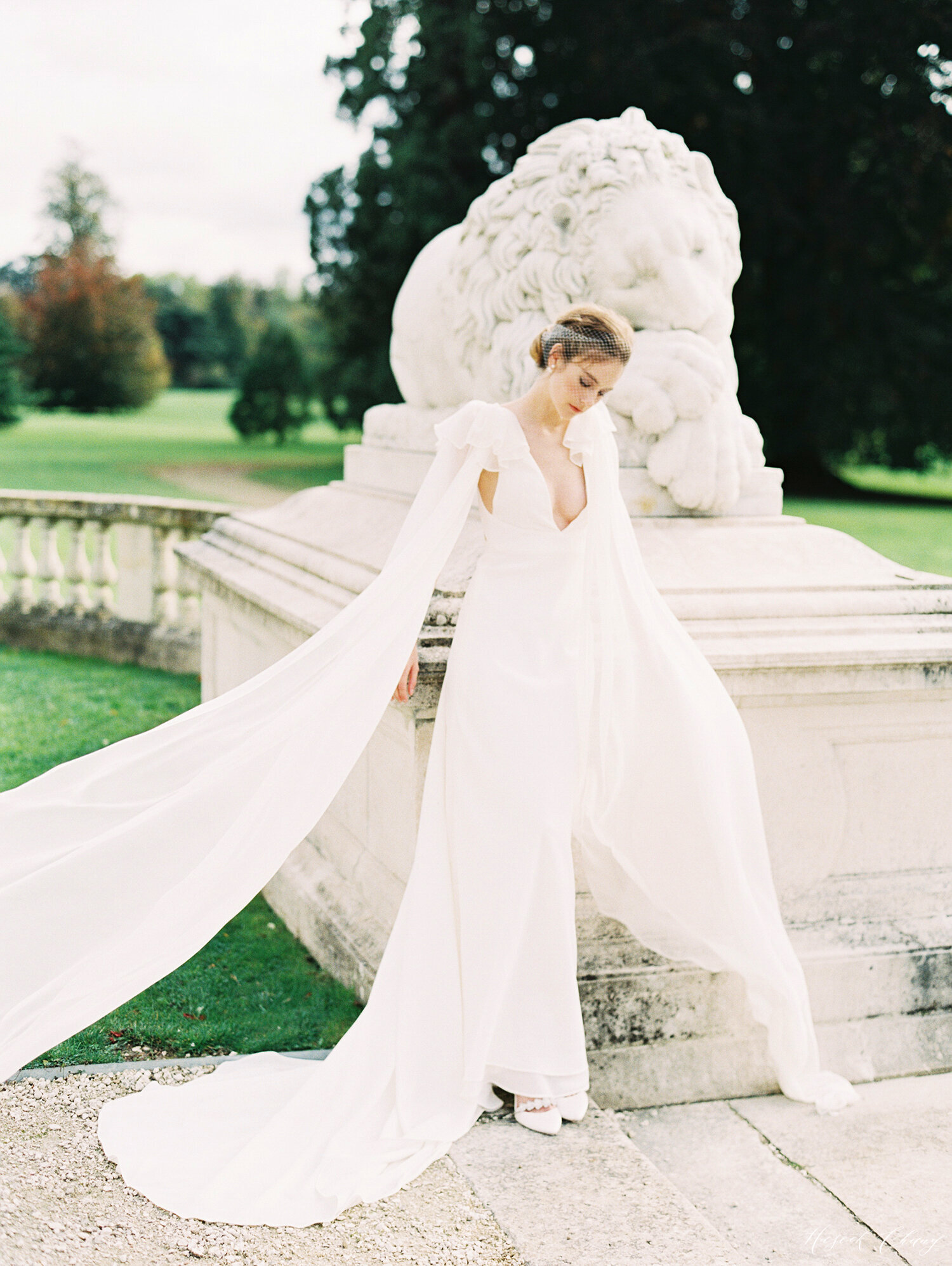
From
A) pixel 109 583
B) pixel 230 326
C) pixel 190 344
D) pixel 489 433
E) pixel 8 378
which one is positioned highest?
pixel 230 326

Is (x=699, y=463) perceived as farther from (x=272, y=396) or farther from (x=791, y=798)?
(x=272, y=396)

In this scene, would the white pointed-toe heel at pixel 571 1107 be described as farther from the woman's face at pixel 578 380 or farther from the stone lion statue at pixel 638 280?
the stone lion statue at pixel 638 280

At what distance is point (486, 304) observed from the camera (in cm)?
388

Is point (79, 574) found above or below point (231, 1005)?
above

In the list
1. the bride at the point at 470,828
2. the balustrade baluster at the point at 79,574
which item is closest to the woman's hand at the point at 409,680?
the bride at the point at 470,828

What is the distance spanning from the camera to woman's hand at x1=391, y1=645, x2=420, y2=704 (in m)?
2.88

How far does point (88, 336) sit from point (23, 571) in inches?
1241

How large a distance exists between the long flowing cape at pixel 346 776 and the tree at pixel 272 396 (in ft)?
89.3

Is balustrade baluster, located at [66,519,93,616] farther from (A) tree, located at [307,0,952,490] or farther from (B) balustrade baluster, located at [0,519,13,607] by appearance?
(A) tree, located at [307,0,952,490]

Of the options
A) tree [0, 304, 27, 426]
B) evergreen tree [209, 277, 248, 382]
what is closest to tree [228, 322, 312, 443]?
tree [0, 304, 27, 426]

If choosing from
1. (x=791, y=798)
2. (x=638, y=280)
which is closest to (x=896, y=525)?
(x=638, y=280)

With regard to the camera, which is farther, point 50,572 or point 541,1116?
point 50,572

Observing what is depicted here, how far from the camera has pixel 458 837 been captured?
2.78 m

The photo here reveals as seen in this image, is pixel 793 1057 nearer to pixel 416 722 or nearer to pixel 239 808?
pixel 416 722
